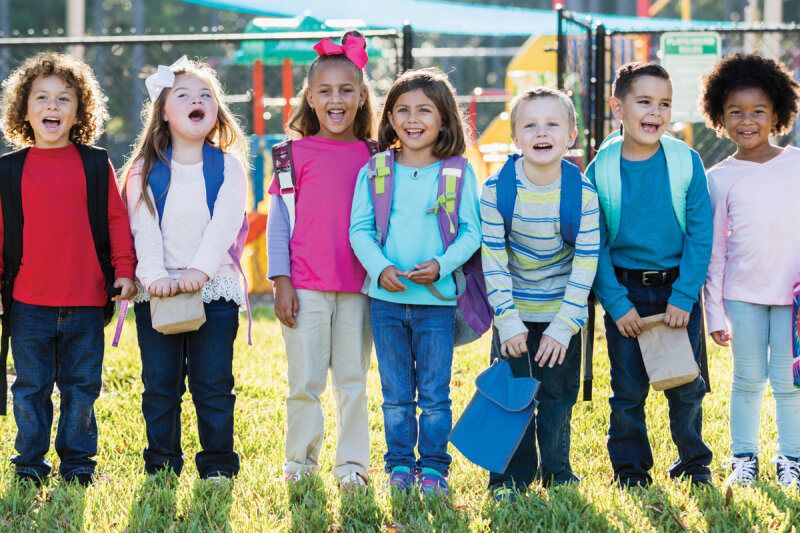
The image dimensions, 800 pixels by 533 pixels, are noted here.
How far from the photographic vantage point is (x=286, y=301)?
3.53 meters

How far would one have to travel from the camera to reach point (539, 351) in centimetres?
333

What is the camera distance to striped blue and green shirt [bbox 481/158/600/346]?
3.32 metres

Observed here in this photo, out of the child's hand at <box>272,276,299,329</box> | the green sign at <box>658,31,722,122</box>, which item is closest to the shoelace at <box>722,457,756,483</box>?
the child's hand at <box>272,276,299,329</box>

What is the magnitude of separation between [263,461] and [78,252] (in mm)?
1227

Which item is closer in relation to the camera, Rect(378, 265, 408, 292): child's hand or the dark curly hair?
Rect(378, 265, 408, 292): child's hand

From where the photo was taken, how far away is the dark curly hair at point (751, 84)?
374 centimetres

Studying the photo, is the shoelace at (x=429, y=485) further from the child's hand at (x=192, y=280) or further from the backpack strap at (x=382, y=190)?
the child's hand at (x=192, y=280)

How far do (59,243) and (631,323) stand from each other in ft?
7.51

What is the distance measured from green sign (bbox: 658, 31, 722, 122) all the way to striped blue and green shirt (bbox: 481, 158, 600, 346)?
13.0 feet

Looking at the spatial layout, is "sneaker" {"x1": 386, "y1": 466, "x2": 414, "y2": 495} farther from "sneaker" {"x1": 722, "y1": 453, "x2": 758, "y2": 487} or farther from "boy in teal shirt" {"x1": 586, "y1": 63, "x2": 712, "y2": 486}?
"sneaker" {"x1": 722, "y1": 453, "x2": 758, "y2": 487}

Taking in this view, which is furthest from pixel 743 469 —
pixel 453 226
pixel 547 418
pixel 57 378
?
pixel 57 378

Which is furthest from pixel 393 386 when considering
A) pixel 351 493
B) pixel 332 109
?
pixel 332 109

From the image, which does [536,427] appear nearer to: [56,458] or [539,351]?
[539,351]

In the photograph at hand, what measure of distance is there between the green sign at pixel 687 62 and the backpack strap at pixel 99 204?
477 cm
